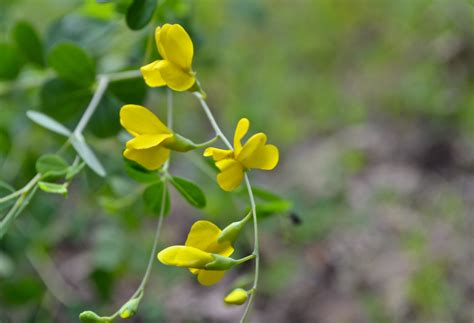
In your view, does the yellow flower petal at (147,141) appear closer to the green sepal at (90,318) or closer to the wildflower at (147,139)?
the wildflower at (147,139)

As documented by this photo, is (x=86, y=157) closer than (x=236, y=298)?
No

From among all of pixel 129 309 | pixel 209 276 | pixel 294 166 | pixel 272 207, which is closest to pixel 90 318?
pixel 129 309

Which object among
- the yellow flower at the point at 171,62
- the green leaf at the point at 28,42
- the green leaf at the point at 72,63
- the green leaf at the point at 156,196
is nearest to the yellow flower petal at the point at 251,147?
the yellow flower at the point at 171,62

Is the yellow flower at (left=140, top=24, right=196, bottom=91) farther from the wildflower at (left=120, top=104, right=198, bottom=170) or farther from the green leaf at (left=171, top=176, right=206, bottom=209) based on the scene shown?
the green leaf at (left=171, top=176, right=206, bottom=209)

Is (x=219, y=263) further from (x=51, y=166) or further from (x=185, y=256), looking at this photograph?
(x=51, y=166)

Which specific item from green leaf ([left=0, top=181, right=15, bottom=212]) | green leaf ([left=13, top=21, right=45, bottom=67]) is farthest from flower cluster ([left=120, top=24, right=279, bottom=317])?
green leaf ([left=13, top=21, right=45, bottom=67])

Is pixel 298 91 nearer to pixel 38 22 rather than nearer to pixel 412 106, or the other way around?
pixel 412 106
